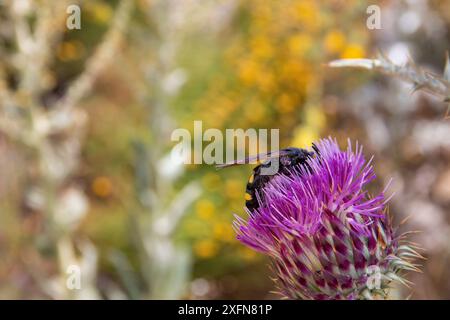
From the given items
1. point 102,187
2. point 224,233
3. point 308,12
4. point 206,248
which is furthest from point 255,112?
point 102,187

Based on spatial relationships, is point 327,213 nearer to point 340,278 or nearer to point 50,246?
point 340,278

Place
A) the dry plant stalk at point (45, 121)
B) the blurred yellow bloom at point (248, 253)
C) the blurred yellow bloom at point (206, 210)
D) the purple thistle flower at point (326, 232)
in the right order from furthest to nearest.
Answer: the blurred yellow bloom at point (206, 210)
the blurred yellow bloom at point (248, 253)
the dry plant stalk at point (45, 121)
the purple thistle flower at point (326, 232)

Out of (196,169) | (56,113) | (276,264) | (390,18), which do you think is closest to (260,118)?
Answer: (196,169)

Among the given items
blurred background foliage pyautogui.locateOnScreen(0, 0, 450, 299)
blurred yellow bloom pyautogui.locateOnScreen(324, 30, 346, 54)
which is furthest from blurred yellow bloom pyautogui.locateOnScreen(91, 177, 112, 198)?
blurred yellow bloom pyautogui.locateOnScreen(324, 30, 346, 54)

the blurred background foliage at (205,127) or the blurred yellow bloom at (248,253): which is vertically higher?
the blurred background foliage at (205,127)

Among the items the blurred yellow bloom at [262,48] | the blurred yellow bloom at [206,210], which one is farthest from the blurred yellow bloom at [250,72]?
the blurred yellow bloom at [206,210]

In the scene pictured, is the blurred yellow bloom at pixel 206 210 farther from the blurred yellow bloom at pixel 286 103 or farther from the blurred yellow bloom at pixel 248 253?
the blurred yellow bloom at pixel 286 103

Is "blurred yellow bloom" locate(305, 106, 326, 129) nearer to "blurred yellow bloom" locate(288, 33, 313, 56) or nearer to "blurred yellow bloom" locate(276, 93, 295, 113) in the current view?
"blurred yellow bloom" locate(288, 33, 313, 56)
